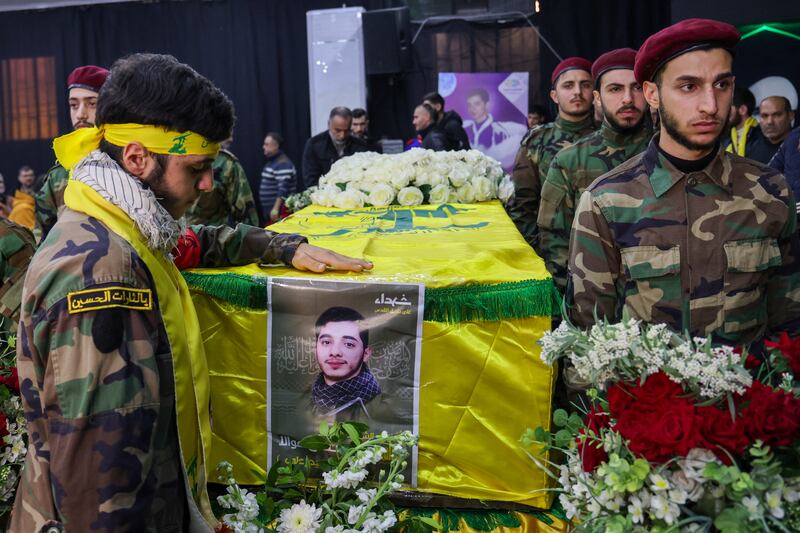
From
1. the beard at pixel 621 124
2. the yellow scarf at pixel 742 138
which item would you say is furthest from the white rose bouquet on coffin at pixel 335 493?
the yellow scarf at pixel 742 138

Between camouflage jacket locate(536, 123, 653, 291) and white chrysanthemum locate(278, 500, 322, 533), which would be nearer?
white chrysanthemum locate(278, 500, 322, 533)

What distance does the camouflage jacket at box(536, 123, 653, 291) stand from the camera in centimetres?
328

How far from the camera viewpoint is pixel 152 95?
1461 mm

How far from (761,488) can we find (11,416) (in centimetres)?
141

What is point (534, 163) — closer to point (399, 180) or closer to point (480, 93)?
point (399, 180)

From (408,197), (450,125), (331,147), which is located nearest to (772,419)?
(408,197)

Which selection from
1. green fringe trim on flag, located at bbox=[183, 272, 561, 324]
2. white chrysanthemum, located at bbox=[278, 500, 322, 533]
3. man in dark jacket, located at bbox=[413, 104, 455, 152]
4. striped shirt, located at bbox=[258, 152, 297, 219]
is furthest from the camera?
striped shirt, located at bbox=[258, 152, 297, 219]

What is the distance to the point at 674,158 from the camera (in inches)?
77.1

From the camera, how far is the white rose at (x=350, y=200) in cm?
353

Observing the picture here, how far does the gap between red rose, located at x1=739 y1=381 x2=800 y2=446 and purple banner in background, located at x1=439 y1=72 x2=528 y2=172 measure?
719cm

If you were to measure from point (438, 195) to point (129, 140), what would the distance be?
2305 mm

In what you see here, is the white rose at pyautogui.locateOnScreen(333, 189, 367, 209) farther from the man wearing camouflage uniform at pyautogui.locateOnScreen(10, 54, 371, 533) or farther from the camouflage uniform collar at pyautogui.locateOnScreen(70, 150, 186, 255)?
the camouflage uniform collar at pyautogui.locateOnScreen(70, 150, 186, 255)

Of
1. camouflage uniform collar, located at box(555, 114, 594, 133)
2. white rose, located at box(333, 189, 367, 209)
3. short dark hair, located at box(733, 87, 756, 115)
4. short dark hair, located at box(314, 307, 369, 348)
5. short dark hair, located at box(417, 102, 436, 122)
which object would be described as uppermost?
short dark hair, located at box(417, 102, 436, 122)

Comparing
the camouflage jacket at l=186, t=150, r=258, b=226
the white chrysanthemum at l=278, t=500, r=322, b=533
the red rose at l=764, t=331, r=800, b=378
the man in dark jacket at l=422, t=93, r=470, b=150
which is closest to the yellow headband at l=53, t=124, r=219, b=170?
the white chrysanthemum at l=278, t=500, r=322, b=533
